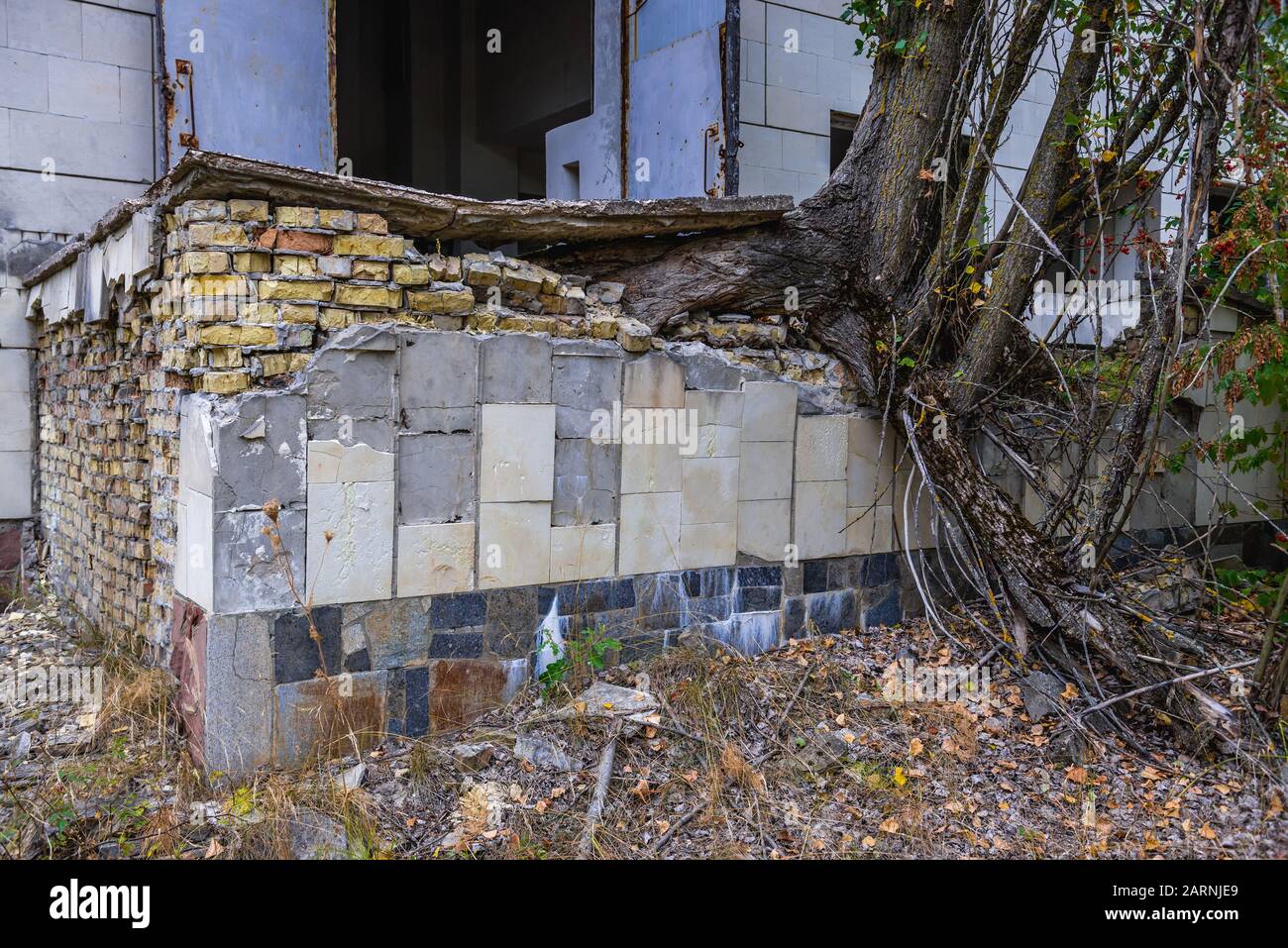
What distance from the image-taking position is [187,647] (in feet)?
11.6

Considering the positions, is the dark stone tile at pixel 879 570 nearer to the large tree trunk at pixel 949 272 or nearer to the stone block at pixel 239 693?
the large tree trunk at pixel 949 272

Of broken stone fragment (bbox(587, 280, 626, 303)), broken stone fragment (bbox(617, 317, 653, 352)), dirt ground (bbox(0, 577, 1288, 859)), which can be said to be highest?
broken stone fragment (bbox(587, 280, 626, 303))

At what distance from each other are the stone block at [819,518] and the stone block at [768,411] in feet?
1.00

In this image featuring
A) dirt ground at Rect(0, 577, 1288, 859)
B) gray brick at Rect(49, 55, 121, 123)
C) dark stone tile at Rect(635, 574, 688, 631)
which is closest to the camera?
dirt ground at Rect(0, 577, 1288, 859)

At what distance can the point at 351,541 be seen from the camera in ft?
11.7

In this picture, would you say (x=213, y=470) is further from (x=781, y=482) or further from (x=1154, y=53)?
(x=1154, y=53)

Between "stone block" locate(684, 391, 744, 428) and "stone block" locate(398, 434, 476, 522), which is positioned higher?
"stone block" locate(684, 391, 744, 428)

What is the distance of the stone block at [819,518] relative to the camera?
4.76 m

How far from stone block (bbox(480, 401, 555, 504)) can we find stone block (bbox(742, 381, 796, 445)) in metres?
1.07

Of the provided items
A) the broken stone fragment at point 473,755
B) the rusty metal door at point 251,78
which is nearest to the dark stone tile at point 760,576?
the broken stone fragment at point 473,755

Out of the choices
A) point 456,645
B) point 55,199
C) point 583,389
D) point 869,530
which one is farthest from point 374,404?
point 55,199

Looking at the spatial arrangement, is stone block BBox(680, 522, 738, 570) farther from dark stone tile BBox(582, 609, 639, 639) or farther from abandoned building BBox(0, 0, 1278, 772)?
dark stone tile BBox(582, 609, 639, 639)

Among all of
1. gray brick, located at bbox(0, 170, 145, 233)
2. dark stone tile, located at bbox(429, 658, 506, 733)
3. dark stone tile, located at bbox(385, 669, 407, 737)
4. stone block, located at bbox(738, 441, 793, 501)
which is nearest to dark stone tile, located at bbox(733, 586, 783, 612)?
stone block, located at bbox(738, 441, 793, 501)

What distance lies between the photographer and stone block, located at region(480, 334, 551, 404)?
3.83 m
